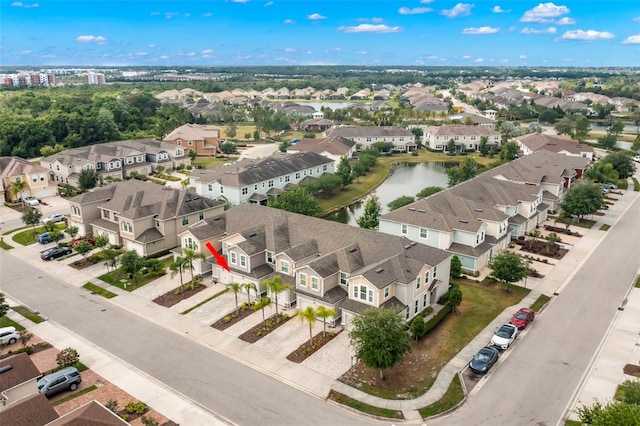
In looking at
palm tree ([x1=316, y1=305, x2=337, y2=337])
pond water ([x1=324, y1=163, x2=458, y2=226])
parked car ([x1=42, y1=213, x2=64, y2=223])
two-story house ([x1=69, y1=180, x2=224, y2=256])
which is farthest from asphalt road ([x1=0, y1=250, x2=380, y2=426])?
pond water ([x1=324, y1=163, x2=458, y2=226])

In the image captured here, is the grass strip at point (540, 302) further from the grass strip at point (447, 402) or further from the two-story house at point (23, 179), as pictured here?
the two-story house at point (23, 179)

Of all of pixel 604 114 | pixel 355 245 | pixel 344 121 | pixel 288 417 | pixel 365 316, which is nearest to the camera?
pixel 288 417

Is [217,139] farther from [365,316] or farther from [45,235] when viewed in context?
[365,316]

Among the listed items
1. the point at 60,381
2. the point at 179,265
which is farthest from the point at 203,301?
the point at 60,381

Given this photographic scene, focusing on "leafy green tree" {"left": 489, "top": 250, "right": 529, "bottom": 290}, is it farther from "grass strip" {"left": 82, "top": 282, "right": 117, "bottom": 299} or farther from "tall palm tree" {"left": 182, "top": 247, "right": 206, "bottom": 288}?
"grass strip" {"left": 82, "top": 282, "right": 117, "bottom": 299}

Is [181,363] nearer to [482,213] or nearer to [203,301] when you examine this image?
[203,301]

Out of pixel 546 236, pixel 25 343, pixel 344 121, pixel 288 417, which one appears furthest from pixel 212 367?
pixel 344 121
